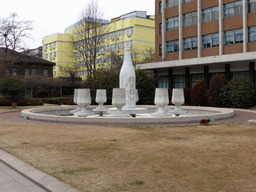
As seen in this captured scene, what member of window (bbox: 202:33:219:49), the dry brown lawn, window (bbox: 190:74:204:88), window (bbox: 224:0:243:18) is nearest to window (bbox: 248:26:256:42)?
window (bbox: 224:0:243:18)

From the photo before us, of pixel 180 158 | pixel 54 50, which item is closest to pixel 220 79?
pixel 180 158

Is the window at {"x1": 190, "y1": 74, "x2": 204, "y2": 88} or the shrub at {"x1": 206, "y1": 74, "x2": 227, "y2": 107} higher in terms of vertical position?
the window at {"x1": 190, "y1": 74, "x2": 204, "y2": 88}

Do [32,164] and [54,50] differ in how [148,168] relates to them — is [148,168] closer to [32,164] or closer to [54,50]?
[32,164]

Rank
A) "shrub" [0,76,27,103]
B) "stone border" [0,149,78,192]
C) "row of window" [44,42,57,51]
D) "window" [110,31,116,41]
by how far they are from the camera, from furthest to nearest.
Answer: "row of window" [44,42,57,51] < "window" [110,31,116,41] < "shrub" [0,76,27,103] < "stone border" [0,149,78,192]

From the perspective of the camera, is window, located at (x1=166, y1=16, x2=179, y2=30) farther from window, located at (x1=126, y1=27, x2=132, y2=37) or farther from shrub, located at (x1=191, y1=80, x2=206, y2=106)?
window, located at (x1=126, y1=27, x2=132, y2=37)

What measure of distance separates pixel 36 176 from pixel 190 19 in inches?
1369

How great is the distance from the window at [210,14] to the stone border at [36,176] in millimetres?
31875

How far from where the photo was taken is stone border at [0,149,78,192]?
4.67 meters

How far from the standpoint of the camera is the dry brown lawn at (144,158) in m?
4.76

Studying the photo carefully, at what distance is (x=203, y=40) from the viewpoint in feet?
116

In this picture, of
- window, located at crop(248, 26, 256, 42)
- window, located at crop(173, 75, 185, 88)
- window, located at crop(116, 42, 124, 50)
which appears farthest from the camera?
window, located at crop(116, 42, 124, 50)

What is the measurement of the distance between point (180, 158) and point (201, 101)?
2271 cm

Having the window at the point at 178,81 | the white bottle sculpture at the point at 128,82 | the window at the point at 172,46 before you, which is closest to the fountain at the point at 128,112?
the white bottle sculpture at the point at 128,82

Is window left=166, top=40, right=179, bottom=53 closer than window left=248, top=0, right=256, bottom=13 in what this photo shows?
No
